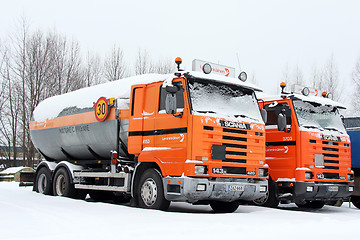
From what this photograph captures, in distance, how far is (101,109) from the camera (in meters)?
11.6

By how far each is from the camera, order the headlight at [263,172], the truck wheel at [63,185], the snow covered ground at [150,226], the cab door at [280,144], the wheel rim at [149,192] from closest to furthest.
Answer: the snow covered ground at [150,226] < the wheel rim at [149,192] < the headlight at [263,172] < the cab door at [280,144] < the truck wheel at [63,185]

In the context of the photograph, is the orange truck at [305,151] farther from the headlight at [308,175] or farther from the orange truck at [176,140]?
the orange truck at [176,140]

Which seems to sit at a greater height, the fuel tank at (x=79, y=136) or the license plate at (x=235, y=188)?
the fuel tank at (x=79, y=136)

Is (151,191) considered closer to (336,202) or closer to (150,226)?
(150,226)

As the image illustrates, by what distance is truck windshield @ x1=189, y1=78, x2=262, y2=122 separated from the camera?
9.27 meters

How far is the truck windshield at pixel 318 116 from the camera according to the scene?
38.8 ft

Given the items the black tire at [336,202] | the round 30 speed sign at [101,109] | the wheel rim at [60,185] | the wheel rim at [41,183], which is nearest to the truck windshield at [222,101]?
the round 30 speed sign at [101,109]

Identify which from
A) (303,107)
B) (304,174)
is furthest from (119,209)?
(303,107)

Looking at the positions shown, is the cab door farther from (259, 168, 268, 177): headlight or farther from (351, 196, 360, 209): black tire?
(351, 196, 360, 209): black tire

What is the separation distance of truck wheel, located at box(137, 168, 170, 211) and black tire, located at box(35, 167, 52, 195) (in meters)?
5.05

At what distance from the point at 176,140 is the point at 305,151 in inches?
157

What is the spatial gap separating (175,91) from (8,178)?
62.0ft

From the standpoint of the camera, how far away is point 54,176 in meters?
Answer: 13.7

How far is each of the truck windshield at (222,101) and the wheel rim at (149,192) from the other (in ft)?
6.29
